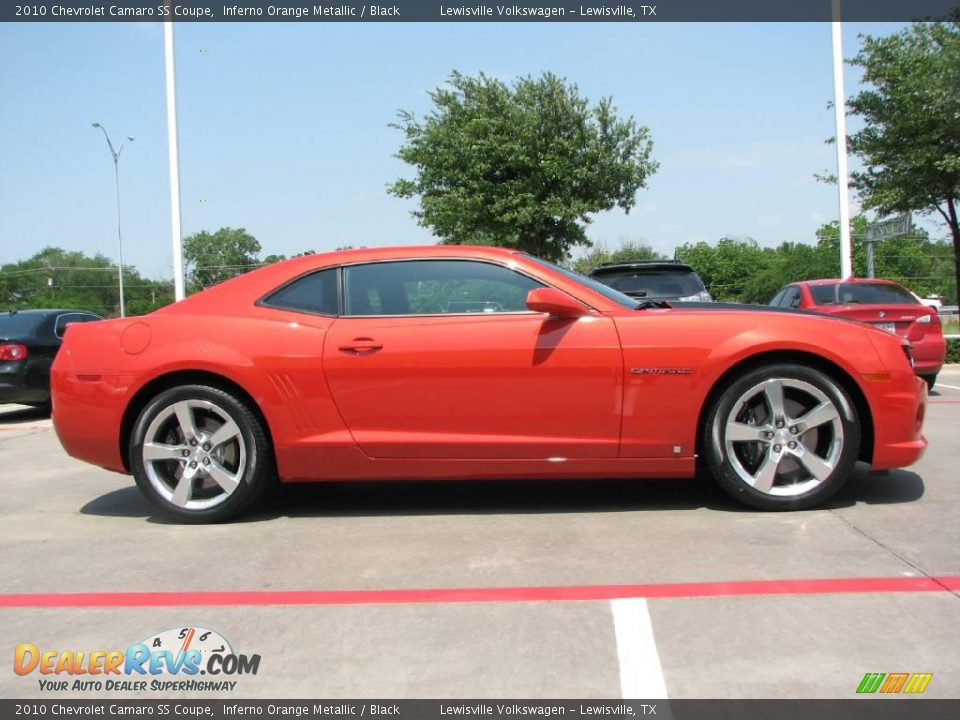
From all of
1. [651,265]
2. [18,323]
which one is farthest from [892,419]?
[18,323]

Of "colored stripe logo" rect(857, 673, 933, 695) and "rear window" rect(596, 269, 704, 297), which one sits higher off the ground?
"rear window" rect(596, 269, 704, 297)

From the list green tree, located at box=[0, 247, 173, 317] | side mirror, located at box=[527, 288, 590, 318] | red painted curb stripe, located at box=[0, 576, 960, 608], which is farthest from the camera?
green tree, located at box=[0, 247, 173, 317]

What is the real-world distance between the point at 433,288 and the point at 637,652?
2.41 meters

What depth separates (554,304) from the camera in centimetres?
425

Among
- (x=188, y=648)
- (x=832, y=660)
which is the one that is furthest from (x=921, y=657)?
(x=188, y=648)

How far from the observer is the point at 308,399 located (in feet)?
14.5

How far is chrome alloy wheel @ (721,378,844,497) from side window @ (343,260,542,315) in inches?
50.6

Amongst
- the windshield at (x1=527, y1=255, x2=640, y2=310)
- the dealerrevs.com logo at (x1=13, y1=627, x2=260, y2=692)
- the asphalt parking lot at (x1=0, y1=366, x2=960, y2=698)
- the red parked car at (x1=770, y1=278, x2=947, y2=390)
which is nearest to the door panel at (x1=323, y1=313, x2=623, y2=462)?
the windshield at (x1=527, y1=255, x2=640, y2=310)

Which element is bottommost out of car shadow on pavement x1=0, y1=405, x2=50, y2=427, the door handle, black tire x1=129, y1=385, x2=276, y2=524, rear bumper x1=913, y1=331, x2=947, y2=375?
car shadow on pavement x1=0, y1=405, x2=50, y2=427

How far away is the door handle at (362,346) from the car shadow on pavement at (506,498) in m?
0.97

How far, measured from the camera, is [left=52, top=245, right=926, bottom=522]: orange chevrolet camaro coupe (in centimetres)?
428

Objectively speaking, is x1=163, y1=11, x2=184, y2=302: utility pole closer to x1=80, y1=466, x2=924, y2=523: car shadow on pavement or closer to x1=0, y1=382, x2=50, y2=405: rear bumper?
x1=0, y1=382, x2=50, y2=405: rear bumper
